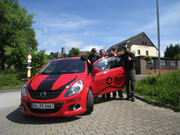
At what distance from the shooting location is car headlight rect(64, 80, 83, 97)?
293cm

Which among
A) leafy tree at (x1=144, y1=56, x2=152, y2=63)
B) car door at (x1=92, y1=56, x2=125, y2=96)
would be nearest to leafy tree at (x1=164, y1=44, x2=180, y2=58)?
leafy tree at (x1=144, y1=56, x2=152, y2=63)

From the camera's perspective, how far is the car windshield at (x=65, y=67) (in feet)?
12.6

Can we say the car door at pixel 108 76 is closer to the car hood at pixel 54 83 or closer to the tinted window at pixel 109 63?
the tinted window at pixel 109 63

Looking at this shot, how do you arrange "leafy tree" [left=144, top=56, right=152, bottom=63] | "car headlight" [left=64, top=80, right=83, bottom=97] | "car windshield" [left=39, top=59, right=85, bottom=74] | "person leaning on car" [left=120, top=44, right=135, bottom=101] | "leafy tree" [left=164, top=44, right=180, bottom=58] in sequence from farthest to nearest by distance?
1. "leafy tree" [left=164, top=44, right=180, bottom=58]
2. "leafy tree" [left=144, top=56, right=152, bottom=63]
3. "person leaning on car" [left=120, top=44, right=135, bottom=101]
4. "car windshield" [left=39, top=59, right=85, bottom=74]
5. "car headlight" [left=64, top=80, right=83, bottom=97]

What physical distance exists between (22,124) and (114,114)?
2.27 m

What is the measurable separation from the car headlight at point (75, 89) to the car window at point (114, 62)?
1.86m

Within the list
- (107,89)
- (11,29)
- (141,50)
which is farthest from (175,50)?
(107,89)

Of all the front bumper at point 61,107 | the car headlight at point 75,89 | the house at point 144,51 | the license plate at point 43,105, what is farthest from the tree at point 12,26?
the house at point 144,51

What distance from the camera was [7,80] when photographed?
1297 cm

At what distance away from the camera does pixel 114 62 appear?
16.2 ft

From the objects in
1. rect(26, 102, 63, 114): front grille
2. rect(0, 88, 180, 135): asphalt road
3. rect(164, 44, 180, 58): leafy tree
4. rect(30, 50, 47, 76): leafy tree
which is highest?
rect(164, 44, 180, 58): leafy tree

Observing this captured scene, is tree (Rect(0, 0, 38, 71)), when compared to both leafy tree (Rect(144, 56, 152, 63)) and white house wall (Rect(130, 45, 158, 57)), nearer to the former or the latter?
leafy tree (Rect(144, 56, 152, 63))

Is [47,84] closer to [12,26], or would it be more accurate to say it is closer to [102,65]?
[102,65]

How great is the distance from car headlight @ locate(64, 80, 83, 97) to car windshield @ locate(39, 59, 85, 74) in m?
0.67
